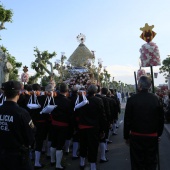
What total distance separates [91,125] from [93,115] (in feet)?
0.80

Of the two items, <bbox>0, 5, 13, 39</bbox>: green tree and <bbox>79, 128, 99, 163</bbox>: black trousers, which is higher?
<bbox>0, 5, 13, 39</bbox>: green tree

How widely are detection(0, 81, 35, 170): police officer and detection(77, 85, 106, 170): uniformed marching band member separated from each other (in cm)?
294

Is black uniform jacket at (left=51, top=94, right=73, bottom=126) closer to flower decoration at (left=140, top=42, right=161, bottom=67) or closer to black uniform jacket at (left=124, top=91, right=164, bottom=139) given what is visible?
black uniform jacket at (left=124, top=91, right=164, bottom=139)

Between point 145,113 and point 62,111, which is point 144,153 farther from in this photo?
point 62,111

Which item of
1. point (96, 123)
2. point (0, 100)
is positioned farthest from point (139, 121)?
point (0, 100)

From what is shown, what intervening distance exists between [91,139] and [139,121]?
1.69m

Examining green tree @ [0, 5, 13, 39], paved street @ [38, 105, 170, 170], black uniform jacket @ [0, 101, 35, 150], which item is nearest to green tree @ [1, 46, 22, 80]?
green tree @ [0, 5, 13, 39]

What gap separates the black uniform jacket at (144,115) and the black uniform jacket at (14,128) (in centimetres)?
222

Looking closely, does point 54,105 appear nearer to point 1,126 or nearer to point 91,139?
point 91,139

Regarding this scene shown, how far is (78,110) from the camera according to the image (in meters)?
6.92

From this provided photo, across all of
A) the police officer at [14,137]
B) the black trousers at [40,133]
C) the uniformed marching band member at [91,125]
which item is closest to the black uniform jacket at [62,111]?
the uniformed marching band member at [91,125]

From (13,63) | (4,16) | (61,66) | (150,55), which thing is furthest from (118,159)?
(13,63)

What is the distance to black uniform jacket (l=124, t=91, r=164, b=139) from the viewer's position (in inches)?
202

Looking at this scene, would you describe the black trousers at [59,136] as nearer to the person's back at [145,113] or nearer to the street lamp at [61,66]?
the person's back at [145,113]
